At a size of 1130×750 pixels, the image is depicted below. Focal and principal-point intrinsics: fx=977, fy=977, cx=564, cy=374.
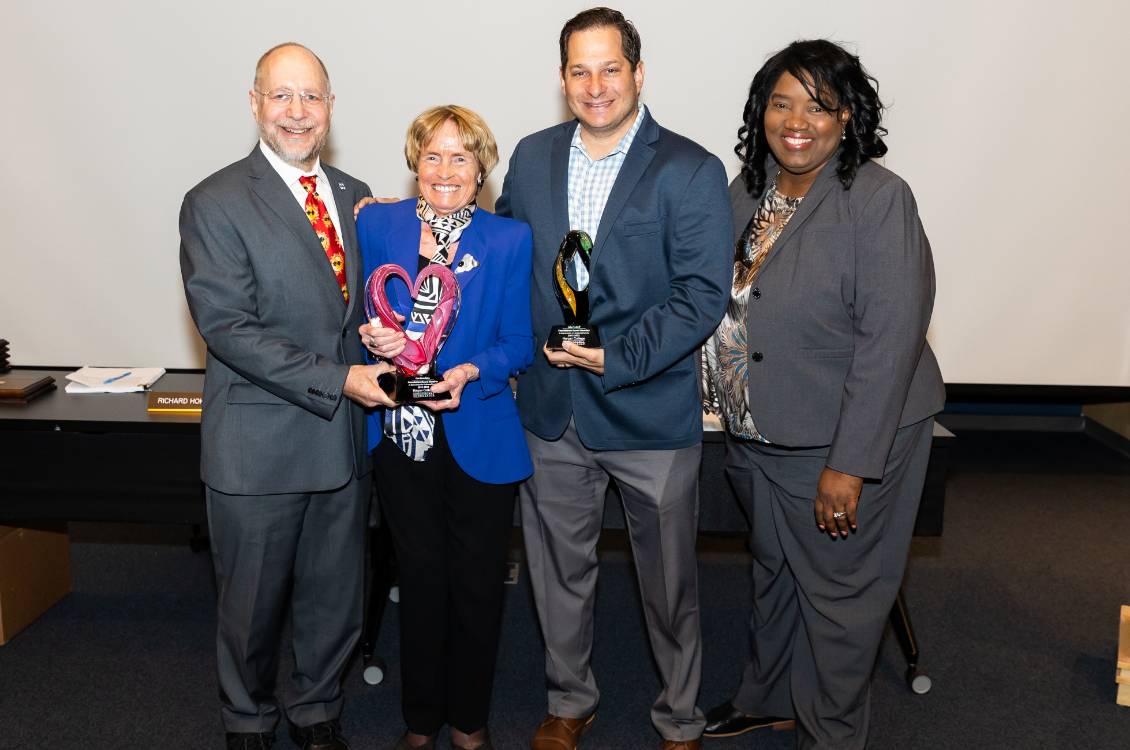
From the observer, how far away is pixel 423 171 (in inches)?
87.4

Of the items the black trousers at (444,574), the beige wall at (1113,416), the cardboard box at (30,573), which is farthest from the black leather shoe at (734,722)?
the beige wall at (1113,416)

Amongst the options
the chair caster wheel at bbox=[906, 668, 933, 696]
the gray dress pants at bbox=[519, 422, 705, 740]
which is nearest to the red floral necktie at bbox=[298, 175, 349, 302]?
the gray dress pants at bbox=[519, 422, 705, 740]

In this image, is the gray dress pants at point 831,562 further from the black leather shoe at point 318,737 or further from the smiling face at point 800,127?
the black leather shoe at point 318,737

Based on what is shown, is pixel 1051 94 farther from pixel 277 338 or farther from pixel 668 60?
pixel 277 338

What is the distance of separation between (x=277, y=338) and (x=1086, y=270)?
3821mm

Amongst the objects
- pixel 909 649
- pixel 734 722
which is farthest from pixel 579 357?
pixel 909 649

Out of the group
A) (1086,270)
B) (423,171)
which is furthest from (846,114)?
(1086,270)

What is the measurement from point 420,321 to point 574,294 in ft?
1.16

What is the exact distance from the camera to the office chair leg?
291cm

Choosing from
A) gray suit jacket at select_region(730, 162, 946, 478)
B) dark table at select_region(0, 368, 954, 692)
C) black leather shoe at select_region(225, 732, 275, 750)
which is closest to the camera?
gray suit jacket at select_region(730, 162, 946, 478)

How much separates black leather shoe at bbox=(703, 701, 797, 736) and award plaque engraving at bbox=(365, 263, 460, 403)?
1286 millimetres

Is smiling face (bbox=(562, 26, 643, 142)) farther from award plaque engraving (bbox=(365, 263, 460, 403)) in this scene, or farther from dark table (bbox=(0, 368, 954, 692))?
dark table (bbox=(0, 368, 954, 692))

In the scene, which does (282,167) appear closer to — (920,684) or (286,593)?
(286,593)

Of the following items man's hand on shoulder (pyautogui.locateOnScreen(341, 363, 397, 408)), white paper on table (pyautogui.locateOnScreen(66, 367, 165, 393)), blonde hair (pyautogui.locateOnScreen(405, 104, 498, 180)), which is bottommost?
white paper on table (pyautogui.locateOnScreen(66, 367, 165, 393))
